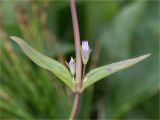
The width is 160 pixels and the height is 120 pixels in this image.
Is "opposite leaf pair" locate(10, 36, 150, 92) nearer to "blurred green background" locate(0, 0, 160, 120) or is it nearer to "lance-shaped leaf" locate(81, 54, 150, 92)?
"lance-shaped leaf" locate(81, 54, 150, 92)

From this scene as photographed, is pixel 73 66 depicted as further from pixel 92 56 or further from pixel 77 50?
pixel 92 56

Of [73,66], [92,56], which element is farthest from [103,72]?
[92,56]

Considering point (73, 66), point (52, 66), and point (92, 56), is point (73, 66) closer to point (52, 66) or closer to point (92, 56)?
point (52, 66)

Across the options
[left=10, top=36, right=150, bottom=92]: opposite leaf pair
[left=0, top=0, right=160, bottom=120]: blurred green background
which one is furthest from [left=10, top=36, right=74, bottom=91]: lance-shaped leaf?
[left=0, top=0, right=160, bottom=120]: blurred green background

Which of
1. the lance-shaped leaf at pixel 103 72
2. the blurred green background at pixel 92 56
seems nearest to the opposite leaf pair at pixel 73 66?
the lance-shaped leaf at pixel 103 72

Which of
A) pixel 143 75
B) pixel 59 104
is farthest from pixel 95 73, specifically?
pixel 143 75

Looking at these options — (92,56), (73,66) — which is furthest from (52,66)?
(92,56)

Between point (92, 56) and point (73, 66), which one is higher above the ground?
point (73, 66)

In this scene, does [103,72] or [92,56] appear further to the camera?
[92,56]
